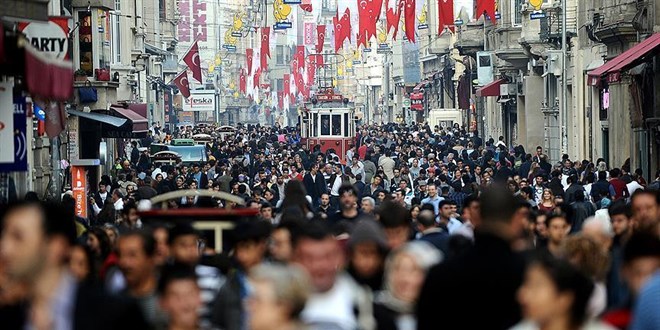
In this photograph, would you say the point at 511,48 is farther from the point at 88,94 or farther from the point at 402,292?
the point at 402,292

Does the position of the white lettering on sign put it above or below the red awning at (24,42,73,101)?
above

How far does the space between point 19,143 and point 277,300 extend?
379 inches

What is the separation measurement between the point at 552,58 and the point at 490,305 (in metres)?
40.8

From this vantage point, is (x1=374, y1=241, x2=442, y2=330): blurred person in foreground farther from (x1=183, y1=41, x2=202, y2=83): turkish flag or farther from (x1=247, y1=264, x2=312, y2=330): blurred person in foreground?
(x1=183, y1=41, x2=202, y2=83): turkish flag

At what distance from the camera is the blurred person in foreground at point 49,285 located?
7348 mm

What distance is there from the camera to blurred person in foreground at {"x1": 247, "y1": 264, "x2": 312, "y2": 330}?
6.93 m

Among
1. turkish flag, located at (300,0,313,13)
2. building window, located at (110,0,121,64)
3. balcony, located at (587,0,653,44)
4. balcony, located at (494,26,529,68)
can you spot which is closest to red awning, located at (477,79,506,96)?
balcony, located at (494,26,529,68)

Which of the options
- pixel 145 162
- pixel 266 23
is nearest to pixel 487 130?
pixel 145 162

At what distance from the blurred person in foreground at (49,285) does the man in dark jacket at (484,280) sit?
1.43 m

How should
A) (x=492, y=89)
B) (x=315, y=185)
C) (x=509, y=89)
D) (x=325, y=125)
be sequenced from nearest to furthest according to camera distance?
(x=315, y=185) → (x=509, y=89) → (x=325, y=125) → (x=492, y=89)

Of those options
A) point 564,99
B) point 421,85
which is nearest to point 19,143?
point 564,99

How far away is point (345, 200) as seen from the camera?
640 inches

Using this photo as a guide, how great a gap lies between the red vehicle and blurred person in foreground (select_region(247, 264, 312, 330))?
5172 centimetres

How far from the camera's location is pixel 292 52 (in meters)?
189
